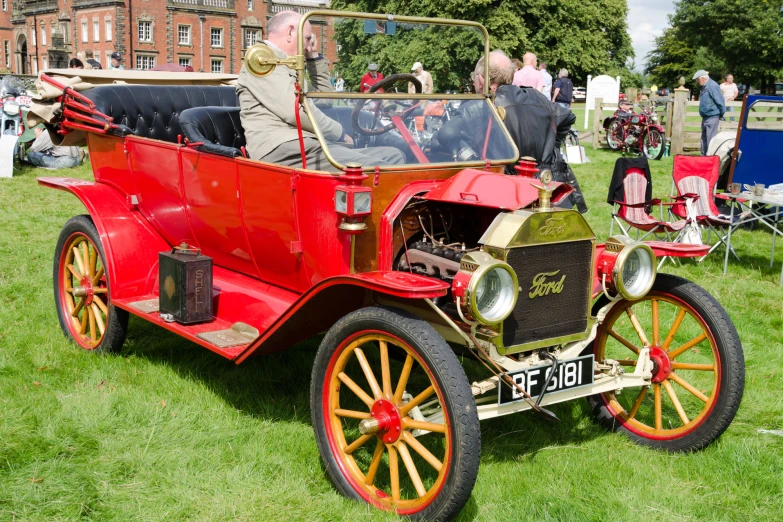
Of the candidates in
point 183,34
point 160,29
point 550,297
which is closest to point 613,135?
point 550,297

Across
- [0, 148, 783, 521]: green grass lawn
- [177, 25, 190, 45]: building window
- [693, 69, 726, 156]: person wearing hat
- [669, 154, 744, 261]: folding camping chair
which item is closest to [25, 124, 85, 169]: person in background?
[0, 148, 783, 521]: green grass lawn

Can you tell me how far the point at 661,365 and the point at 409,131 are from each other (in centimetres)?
167

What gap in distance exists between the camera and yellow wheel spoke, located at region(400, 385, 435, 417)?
298 cm

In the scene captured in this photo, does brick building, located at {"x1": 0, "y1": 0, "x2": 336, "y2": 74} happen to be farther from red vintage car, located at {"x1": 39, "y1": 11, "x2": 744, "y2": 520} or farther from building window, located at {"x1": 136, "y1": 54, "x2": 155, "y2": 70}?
red vintage car, located at {"x1": 39, "y1": 11, "x2": 744, "y2": 520}

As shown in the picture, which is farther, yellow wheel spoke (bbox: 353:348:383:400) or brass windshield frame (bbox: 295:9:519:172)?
brass windshield frame (bbox: 295:9:519:172)

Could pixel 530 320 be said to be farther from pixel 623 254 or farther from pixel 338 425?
pixel 338 425

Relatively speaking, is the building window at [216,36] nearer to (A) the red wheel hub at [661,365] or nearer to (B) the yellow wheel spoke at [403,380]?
(A) the red wheel hub at [661,365]

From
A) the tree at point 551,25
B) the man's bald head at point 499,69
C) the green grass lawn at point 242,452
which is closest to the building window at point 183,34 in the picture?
the tree at point 551,25

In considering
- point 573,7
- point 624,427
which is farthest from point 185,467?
point 573,7

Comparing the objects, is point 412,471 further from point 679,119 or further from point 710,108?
point 679,119

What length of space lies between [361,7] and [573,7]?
20605mm

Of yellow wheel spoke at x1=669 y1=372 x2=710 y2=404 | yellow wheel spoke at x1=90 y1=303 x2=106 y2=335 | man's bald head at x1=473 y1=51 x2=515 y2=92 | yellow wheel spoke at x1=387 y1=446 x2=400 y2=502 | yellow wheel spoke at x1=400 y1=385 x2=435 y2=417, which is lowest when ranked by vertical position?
yellow wheel spoke at x1=387 y1=446 x2=400 y2=502

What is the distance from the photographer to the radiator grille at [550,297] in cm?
328

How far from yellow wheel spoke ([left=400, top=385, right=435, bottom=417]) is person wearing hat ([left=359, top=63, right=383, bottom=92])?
5.93 ft
